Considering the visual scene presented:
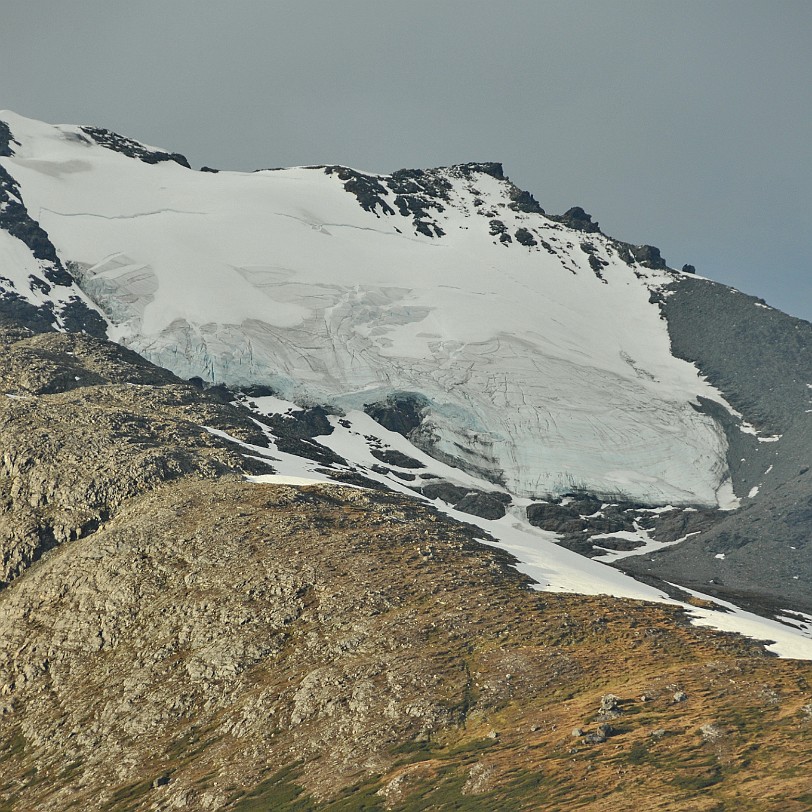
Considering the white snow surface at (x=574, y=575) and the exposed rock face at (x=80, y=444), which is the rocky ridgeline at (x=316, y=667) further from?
the white snow surface at (x=574, y=575)

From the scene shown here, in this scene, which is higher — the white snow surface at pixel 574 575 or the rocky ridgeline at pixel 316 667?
the white snow surface at pixel 574 575

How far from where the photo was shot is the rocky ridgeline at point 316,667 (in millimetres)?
44875

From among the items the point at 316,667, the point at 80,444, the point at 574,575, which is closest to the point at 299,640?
the point at 316,667

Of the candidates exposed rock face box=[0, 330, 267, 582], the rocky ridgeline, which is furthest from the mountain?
exposed rock face box=[0, 330, 267, 582]

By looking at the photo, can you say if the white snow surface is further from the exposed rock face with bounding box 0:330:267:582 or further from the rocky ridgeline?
the exposed rock face with bounding box 0:330:267:582

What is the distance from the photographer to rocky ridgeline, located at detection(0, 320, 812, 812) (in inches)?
1767

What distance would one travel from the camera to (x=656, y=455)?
184625 millimetres

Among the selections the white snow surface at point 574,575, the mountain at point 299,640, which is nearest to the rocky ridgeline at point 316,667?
the mountain at point 299,640

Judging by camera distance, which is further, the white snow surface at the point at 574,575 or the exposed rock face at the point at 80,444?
the exposed rock face at the point at 80,444

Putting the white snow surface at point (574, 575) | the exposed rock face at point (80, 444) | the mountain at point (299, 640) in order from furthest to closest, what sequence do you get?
the exposed rock face at point (80, 444)
the white snow surface at point (574, 575)
the mountain at point (299, 640)

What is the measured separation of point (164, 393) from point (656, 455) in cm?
11258

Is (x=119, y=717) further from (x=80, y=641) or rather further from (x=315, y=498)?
(x=315, y=498)

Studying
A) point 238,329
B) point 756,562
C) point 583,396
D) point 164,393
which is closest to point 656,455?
point 583,396

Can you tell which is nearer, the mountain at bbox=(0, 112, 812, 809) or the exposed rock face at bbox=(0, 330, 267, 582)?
the mountain at bbox=(0, 112, 812, 809)
